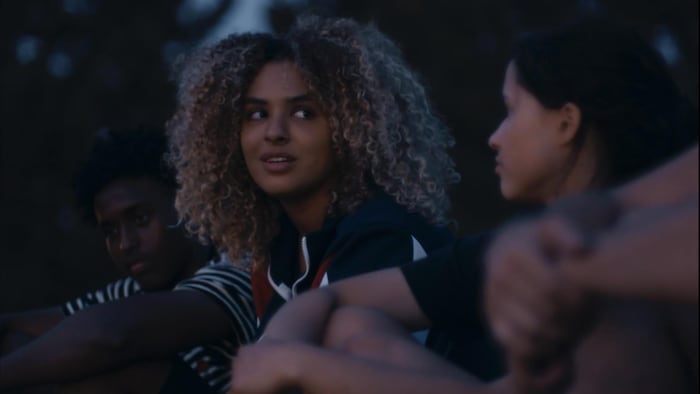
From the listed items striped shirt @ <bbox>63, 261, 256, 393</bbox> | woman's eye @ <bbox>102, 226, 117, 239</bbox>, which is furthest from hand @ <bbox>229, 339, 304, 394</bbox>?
woman's eye @ <bbox>102, 226, 117, 239</bbox>

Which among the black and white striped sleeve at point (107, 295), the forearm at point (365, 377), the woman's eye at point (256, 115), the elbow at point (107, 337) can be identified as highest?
the woman's eye at point (256, 115)

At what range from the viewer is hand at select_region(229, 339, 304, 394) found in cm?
204

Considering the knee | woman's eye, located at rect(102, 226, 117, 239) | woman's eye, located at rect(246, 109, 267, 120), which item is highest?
woman's eye, located at rect(246, 109, 267, 120)

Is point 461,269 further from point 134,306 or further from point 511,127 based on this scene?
point 134,306

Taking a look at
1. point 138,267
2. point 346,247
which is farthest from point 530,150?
point 138,267

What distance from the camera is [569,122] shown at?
7.61 ft

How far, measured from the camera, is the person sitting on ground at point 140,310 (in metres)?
3.54

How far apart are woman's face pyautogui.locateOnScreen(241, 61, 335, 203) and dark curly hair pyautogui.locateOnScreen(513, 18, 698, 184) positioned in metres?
1.21

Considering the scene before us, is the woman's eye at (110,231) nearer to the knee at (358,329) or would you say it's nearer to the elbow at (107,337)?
the elbow at (107,337)

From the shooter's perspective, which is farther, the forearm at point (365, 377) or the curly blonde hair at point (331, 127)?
the curly blonde hair at point (331, 127)

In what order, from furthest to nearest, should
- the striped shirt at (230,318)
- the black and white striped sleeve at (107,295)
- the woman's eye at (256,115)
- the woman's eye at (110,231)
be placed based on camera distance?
the black and white striped sleeve at (107,295) < the woman's eye at (110,231) < the striped shirt at (230,318) < the woman's eye at (256,115)

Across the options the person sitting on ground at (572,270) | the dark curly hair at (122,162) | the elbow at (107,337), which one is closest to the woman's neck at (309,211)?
the elbow at (107,337)

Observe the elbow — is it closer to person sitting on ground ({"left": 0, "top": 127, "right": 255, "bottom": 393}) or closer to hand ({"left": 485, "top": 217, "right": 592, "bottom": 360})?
person sitting on ground ({"left": 0, "top": 127, "right": 255, "bottom": 393})

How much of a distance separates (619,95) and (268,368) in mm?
834
